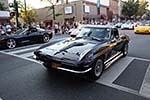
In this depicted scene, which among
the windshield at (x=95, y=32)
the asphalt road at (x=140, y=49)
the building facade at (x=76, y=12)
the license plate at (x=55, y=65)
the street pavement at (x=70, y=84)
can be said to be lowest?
the street pavement at (x=70, y=84)

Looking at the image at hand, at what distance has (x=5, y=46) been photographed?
35.9ft

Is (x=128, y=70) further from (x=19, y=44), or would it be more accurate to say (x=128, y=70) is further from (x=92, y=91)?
(x=19, y=44)

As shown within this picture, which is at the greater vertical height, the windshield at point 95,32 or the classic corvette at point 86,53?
the windshield at point 95,32

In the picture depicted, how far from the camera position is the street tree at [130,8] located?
67519 mm

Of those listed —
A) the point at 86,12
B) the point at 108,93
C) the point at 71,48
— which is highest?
the point at 86,12

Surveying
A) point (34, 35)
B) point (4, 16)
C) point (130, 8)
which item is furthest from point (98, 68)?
point (130, 8)

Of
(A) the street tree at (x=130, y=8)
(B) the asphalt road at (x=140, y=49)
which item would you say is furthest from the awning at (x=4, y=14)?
(A) the street tree at (x=130, y=8)

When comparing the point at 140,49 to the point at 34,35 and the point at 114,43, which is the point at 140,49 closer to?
the point at 114,43

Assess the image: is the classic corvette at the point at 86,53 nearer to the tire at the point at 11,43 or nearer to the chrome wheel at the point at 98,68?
the chrome wheel at the point at 98,68

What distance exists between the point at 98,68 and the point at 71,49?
0.90 meters

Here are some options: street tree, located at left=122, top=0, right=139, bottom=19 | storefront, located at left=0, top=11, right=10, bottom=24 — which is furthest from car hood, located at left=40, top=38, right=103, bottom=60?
street tree, located at left=122, top=0, right=139, bottom=19

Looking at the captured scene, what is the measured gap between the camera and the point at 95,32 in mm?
6543

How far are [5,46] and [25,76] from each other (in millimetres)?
5946

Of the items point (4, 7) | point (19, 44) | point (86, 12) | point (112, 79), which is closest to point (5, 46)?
point (19, 44)
